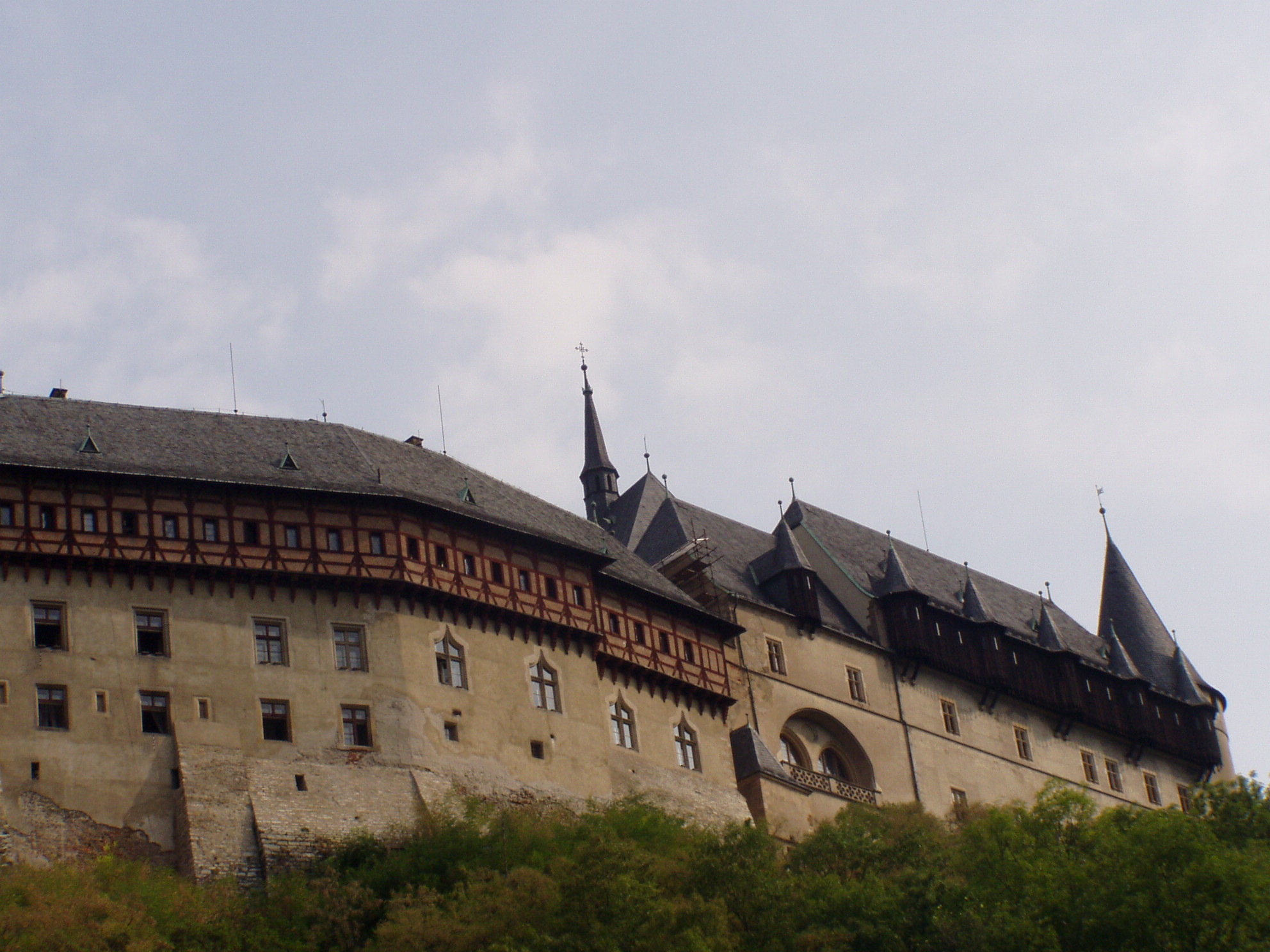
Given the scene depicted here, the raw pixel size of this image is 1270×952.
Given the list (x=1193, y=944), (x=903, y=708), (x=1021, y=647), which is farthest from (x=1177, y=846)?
(x=1021, y=647)

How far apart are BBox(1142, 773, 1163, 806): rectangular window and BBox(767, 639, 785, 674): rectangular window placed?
18092 mm

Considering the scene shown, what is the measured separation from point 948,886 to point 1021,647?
2998 cm

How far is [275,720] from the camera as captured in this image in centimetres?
4844

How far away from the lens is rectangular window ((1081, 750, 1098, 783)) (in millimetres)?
72375

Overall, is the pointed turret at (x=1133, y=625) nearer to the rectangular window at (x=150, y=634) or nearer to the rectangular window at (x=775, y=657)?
the rectangular window at (x=775, y=657)

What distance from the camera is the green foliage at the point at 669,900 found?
40.8 metres

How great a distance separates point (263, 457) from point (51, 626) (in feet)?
24.6

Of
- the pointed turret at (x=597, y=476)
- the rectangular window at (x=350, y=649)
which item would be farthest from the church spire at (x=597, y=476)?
the rectangular window at (x=350, y=649)

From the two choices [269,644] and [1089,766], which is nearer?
[269,644]

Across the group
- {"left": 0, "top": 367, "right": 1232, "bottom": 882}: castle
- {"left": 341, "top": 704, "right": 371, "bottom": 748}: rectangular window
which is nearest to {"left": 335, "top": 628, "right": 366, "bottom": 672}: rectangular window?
{"left": 0, "top": 367, "right": 1232, "bottom": 882}: castle

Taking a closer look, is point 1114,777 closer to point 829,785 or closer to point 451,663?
point 829,785

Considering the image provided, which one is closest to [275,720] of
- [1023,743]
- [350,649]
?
[350,649]

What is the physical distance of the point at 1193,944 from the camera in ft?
133

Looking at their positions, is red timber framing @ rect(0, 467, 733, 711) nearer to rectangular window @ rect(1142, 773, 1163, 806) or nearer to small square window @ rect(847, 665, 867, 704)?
small square window @ rect(847, 665, 867, 704)
